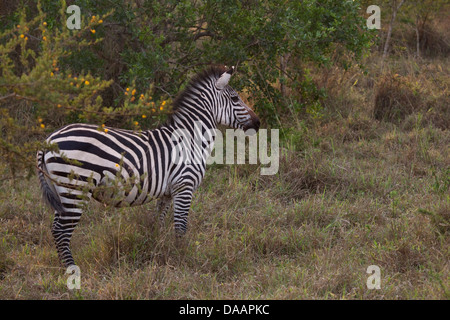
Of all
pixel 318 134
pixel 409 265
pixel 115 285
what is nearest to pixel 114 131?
pixel 115 285

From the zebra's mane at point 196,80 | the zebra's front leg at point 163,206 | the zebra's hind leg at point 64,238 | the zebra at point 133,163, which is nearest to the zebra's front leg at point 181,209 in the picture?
the zebra at point 133,163

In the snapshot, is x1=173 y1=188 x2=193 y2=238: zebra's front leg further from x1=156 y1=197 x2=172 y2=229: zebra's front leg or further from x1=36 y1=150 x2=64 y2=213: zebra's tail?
x1=36 y1=150 x2=64 y2=213: zebra's tail

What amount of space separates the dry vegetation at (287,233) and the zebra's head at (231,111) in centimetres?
83

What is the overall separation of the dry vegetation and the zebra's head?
0.83 metres

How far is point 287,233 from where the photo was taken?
470cm

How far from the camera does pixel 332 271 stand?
389 cm

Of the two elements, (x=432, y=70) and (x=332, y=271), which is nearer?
(x=332, y=271)

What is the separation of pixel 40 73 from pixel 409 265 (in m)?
2.99

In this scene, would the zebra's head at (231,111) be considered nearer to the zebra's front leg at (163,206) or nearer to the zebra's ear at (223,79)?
the zebra's ear at (223,79)

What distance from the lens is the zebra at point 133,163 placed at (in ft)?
12.6

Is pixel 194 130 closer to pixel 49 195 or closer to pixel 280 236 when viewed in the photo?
pixel 280 236

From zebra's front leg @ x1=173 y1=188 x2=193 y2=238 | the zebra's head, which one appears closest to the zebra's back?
zebra's front leg @ x1=173 y1=188 x2=193 y2=238

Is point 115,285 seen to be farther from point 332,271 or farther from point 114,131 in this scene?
point 332,271
